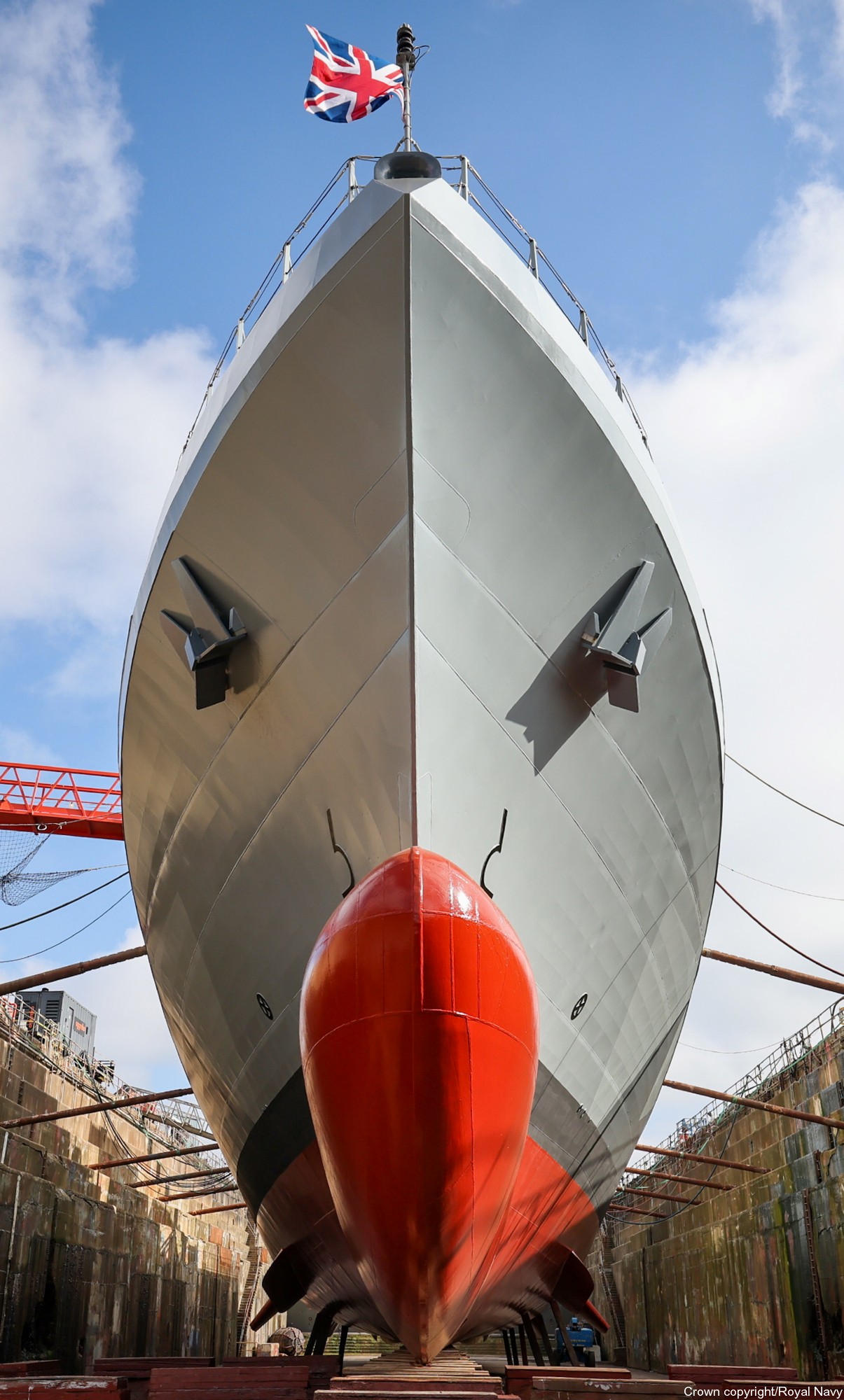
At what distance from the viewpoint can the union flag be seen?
4914 mm

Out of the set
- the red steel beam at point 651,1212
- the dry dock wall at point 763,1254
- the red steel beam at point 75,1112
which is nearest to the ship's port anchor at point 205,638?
the red steel beam at point 75,1112

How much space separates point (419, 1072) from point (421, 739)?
1.44 metres

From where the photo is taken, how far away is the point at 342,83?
194 inches

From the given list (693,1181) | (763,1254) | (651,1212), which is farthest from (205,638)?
(651,1212)

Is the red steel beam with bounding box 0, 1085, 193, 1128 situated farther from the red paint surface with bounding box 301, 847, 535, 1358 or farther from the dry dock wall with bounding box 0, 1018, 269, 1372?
the red paint surface with bounding box 301, 847, 535, 1358

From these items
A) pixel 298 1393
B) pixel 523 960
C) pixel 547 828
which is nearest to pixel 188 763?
pixel 547 828

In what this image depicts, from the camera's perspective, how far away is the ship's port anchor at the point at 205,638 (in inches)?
196

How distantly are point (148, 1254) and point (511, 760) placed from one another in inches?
518

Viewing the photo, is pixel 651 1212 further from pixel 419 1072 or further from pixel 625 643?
pixel 419 1072

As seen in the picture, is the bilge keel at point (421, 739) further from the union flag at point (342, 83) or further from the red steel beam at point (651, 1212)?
the red steel beam at point (651, 1212)

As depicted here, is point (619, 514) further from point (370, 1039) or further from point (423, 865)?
point (370, 1039)

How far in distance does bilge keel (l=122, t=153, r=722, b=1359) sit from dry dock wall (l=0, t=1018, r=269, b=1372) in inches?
174

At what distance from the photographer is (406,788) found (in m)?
4.45

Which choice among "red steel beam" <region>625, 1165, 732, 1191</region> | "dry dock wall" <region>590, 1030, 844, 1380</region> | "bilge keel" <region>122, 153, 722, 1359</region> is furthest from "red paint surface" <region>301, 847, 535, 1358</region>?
"red steel beam" <region>625, 1165, 732, 1191</region>
